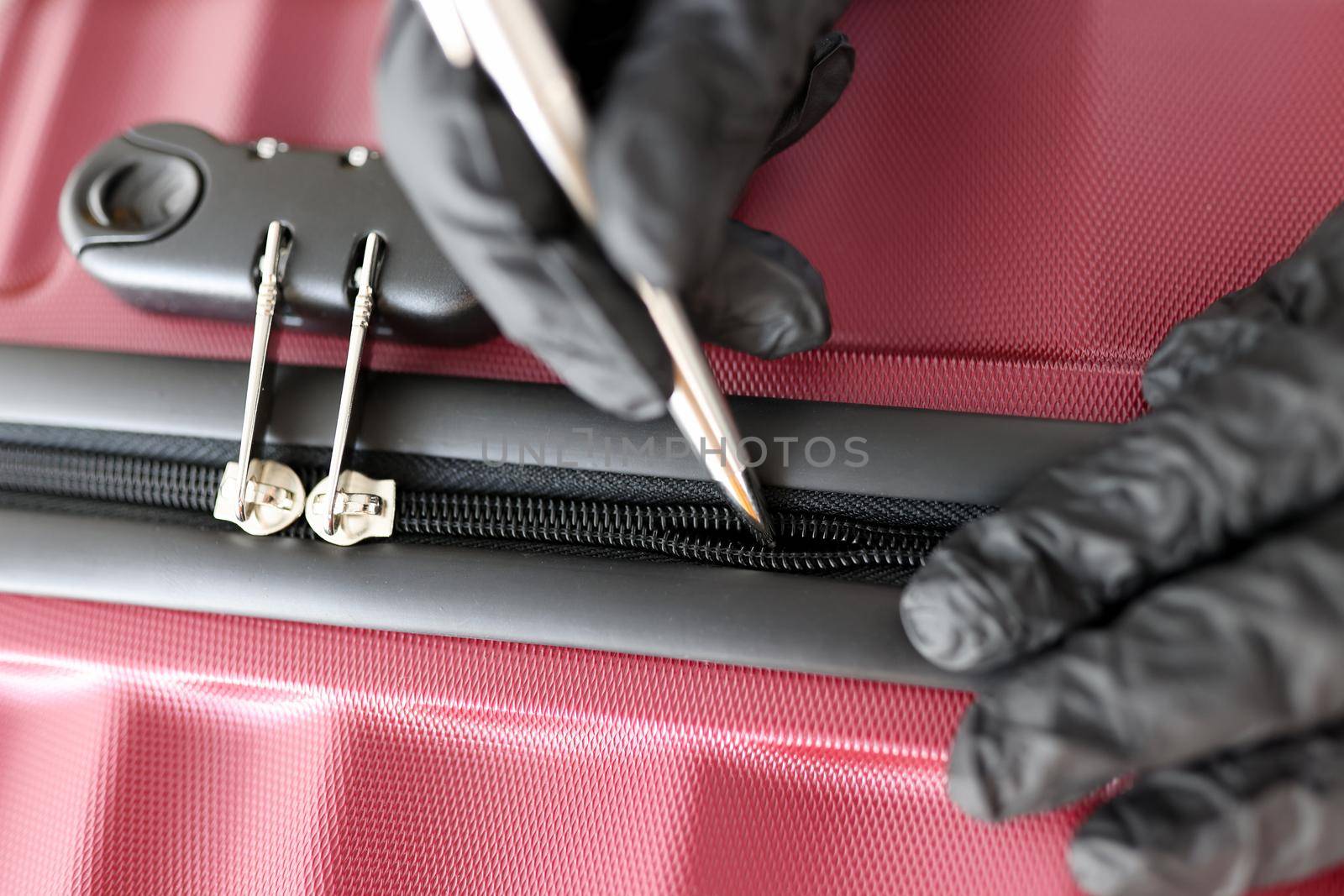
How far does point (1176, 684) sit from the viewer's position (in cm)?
40

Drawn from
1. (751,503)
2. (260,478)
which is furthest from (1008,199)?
(260,478)

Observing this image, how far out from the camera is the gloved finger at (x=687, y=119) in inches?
12.6

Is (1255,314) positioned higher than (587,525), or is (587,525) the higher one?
(1255,314)

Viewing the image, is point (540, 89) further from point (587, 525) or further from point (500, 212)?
point (587, 525)

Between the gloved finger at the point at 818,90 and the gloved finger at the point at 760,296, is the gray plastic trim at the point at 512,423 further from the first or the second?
the gloved finger at the point at 818,90

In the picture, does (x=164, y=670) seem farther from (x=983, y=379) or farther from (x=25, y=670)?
(x=983, y=379)

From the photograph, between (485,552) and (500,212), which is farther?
(485,552)

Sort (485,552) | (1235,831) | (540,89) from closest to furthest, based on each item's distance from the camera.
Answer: (540,89) < (1235,831) < (485,552)

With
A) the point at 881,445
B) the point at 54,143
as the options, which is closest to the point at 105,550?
the point at 54,143

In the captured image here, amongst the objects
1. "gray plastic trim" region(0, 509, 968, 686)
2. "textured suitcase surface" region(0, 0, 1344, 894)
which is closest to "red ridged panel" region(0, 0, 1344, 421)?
"textured suitcase surface" region(0, 0, 1344, 894)

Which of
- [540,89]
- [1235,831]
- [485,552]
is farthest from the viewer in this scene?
[485,552]

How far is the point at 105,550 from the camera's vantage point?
0.54 meters

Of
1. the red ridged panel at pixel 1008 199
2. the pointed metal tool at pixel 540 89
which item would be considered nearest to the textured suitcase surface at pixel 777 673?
the red ridged panel at pixel 1008 199

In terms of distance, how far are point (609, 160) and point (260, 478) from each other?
1.12 ft
